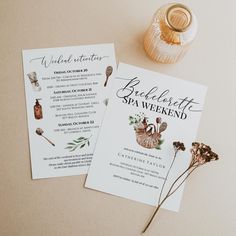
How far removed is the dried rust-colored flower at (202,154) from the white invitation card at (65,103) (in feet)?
0.75

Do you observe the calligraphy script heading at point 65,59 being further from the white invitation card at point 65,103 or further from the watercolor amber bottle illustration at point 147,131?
the watercolor amber bottle illustration at point 147,131

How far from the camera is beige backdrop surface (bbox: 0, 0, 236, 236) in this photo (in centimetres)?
73

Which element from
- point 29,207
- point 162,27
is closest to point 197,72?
point 162,27

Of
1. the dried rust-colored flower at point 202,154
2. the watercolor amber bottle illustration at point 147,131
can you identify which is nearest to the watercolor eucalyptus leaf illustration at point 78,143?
the watercolor amber bottle illustration at point 147,131

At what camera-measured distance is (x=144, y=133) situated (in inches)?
30.6

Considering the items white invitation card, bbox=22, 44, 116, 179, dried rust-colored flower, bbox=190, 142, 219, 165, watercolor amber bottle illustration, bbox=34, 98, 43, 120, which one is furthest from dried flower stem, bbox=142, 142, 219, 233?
watercolor amber bottle illustration, bbox=34, 98, 43, 120

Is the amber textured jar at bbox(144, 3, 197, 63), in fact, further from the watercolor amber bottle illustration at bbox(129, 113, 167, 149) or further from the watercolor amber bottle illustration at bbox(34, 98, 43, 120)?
the watercolor amber bottle illustration at bbox(34, 98, 43, 120)

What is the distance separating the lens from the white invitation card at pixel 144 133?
757mm

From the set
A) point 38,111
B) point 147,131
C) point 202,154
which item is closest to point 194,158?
point 202,154

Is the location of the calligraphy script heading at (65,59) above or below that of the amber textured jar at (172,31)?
below

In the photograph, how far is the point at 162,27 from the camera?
0.75 meters

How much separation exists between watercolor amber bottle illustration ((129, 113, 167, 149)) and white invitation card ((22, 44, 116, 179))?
85 millimetres

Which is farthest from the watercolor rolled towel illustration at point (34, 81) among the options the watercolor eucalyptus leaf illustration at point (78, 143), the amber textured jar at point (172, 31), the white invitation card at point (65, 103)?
the amber textured jar at point (172, 31)

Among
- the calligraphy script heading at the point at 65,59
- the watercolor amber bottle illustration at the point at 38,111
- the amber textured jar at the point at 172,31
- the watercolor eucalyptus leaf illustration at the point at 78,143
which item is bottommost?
the watercolor eucalyptus leaf illustration at the point at 78,143
